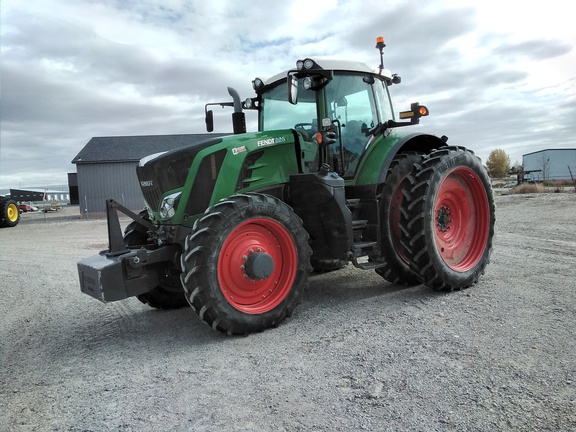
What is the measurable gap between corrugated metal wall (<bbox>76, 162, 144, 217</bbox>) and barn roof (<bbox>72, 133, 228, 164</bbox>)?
15.8 inches

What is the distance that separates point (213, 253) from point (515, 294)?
3.29 m

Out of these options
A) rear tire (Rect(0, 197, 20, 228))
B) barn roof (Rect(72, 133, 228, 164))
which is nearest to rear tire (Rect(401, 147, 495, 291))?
rear tire (Rect(0, 197, 20, 228))

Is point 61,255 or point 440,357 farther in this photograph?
point 61,255

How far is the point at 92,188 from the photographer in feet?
96.2

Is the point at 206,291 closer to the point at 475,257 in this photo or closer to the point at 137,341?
the point at 137,341

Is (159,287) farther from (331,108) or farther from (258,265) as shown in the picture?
(331,108)

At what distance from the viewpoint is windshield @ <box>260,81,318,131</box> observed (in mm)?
5219

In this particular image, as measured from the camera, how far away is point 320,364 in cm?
338

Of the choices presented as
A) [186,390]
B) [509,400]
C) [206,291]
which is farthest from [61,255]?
[509,400]

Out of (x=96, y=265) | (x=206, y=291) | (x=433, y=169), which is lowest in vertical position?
(x=206, y=291)

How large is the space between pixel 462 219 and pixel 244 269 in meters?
3.15

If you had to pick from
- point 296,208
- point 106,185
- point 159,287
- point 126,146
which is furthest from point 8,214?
point 296,208

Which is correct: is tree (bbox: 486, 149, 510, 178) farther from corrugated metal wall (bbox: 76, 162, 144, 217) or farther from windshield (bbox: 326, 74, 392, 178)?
windshield (bbox: 326, 74, 392, 178)

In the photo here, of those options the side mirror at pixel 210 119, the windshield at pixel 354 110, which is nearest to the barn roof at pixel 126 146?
the side mirror at pixel 210 119
